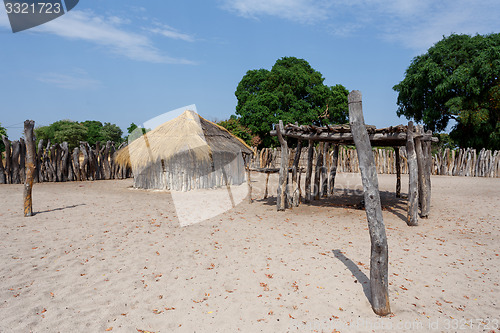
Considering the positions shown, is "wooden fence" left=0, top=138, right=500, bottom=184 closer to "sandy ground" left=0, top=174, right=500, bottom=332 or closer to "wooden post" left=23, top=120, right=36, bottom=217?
"sandy ground" left=0, top=174, right=500, bottom=332

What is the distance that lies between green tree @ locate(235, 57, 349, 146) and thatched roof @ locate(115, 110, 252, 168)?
12351mm

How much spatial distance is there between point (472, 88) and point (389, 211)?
15692 millimetres

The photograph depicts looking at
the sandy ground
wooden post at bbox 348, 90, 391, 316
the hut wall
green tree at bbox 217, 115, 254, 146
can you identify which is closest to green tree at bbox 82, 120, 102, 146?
green tree at bbox 217, 115, 254, 146

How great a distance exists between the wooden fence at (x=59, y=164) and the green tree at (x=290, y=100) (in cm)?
1264

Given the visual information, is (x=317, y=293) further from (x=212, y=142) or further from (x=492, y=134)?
(x=492, y=134)

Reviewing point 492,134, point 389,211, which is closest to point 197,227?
point 389,211

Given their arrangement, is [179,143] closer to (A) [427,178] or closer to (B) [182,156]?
(B) [182,156]

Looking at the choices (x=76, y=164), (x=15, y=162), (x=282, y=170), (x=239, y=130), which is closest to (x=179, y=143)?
(x=282, y=170)

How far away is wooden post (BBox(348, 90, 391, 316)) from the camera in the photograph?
3.52 metres

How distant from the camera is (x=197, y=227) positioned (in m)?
7.07

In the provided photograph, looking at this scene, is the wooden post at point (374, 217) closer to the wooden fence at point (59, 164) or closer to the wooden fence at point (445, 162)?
the wooden fence at point (445, 162)

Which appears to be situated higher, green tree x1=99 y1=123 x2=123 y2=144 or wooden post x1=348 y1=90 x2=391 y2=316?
green tree x1=99 y1=123 x2=123 y2=144

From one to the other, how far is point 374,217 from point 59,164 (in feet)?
52.7

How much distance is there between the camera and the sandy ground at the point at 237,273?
3.44 m
